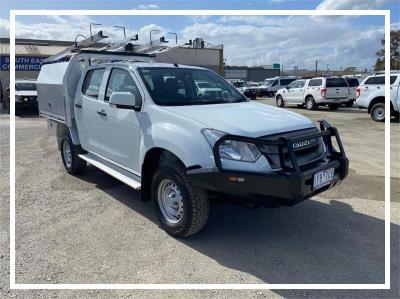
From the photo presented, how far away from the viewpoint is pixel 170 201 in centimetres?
417

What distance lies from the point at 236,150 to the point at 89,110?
2856 millimetres

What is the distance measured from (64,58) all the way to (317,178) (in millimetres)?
5021

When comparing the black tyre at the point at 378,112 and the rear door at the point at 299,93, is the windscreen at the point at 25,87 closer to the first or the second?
A: the rear door at the point at 299,93

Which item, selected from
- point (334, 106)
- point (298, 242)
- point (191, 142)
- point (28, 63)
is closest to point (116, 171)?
point (191, 142)

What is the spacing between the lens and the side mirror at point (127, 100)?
432cm

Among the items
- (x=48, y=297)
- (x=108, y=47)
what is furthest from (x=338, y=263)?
(x=108, y=47)

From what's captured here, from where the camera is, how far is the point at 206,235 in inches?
165

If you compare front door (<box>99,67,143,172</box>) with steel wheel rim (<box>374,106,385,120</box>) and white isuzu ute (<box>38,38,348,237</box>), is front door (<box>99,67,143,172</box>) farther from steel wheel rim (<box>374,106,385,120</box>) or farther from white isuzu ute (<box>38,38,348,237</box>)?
steel wheel rim (<box>374,106,385,120</box>)

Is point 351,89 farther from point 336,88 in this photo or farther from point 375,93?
point 375,93

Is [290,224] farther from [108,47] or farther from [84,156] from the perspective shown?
[108,47]

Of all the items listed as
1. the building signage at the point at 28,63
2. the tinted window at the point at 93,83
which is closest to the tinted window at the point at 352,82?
the tinted window at the point at 93,83

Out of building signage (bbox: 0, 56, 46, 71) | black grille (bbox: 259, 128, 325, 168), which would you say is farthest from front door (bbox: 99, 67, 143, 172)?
building signage (bbox: 0, 56, 46, 71)

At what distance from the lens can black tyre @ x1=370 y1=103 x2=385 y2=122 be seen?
14.1 m

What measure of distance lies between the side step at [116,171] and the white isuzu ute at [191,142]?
0.01 meters
